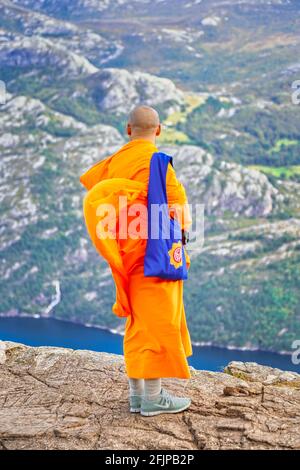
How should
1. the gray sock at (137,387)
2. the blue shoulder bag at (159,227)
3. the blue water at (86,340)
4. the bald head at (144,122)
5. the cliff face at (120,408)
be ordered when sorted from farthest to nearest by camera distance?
the blue water at (86,340) → the gray sock at (137,387) → the bald head at (144,122) → the blue shoulder bag at (159,227) → the cliff face at (120,408)

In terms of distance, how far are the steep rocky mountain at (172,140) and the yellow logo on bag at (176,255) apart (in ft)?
256

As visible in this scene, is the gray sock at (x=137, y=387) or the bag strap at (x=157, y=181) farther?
the gray sock at (x=137, y=387)

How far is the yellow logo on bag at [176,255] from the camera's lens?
565cm

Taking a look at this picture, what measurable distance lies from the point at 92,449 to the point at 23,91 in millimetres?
153016

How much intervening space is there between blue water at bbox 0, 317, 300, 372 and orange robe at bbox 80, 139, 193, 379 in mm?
65710

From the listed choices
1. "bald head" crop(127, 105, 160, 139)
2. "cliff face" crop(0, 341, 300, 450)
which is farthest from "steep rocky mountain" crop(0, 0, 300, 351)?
"bald head" crop(127, 105, 160, 139)

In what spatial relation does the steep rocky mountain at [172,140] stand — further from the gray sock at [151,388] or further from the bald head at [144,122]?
the bald head at [144,122]

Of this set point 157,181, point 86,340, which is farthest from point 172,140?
point 157,181

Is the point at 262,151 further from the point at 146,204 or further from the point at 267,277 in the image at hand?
the point at 146,204

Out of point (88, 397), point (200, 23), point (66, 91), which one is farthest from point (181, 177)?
point (88, 397)

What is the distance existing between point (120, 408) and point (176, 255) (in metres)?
1.38

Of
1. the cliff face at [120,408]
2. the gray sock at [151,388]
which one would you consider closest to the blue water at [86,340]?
the cliff face at [120,408]

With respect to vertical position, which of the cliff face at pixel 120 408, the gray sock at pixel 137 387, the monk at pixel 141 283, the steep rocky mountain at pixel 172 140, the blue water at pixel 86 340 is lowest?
the blue water at pixel 86 340

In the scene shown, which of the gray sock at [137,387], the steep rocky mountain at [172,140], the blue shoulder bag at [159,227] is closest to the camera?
the blue shoulder bag at [159,227]
